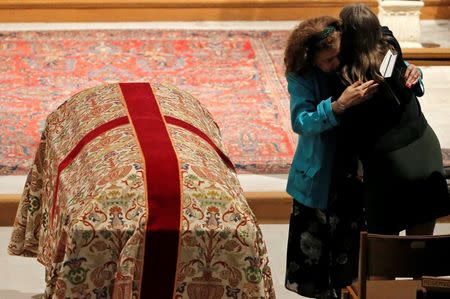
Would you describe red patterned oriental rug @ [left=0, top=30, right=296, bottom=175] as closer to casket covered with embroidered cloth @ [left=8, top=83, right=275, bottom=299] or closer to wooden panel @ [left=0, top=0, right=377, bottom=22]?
wooden panel @ [left=0, top=0, right=377, bottom=22]

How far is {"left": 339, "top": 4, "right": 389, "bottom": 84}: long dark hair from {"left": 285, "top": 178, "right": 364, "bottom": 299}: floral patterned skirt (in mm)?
607

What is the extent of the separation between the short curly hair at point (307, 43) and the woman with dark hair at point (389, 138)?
68mm

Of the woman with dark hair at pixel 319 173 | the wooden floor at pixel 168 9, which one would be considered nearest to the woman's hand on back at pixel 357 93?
the woman with dark hair at pixel 319 173

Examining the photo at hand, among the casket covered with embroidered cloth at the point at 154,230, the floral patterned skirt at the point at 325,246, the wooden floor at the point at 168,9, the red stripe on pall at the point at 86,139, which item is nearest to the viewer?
the casket covered with embroidered cloth at the point at 154,230

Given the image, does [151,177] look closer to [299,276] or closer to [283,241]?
[299,276]

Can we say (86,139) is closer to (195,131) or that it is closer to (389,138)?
(195,131)

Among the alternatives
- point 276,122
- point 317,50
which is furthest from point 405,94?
point 276,122

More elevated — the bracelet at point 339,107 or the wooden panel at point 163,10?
the wooden panel at point 163,10

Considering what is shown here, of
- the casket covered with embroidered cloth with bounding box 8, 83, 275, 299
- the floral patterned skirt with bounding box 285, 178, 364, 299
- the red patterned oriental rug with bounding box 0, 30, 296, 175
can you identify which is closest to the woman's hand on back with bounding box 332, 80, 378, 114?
the floral patterned skirt with bounding box 285, 178, 364, 299

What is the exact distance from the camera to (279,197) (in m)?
7.18

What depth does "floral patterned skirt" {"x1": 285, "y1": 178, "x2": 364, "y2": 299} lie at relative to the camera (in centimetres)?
544

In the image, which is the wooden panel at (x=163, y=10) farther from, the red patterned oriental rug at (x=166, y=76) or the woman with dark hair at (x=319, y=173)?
the woman with dark hair at (x=319, y=173)

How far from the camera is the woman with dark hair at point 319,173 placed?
5133 millimetres

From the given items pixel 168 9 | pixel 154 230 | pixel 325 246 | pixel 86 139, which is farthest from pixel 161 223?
pixel 168 9
